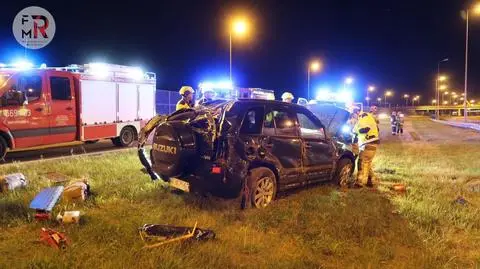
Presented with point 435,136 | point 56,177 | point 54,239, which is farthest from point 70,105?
point 435,136

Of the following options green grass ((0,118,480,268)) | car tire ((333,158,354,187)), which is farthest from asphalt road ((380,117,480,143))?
green grass ((0,118,480,268))

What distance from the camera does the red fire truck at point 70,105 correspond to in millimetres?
10898

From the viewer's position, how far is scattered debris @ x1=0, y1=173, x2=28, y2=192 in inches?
274

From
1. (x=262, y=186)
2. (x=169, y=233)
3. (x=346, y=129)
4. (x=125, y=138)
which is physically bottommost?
(x=169, y=233)

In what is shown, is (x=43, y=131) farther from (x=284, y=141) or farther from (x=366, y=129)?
(x=366, y=129)

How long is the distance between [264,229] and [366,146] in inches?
164

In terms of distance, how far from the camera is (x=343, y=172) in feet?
27.3

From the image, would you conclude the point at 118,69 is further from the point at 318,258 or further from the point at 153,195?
the point at 318,258

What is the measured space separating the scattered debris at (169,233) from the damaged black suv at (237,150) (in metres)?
1.02

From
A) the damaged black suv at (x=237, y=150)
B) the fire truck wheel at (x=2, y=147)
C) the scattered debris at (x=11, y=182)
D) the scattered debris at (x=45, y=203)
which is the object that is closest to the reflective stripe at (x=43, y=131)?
the fire truck wheel at (x=2, y=147)

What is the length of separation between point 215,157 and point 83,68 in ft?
28.8

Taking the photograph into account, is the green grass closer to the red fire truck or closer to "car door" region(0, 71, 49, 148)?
"car door" region(0, 71, 49, 148)

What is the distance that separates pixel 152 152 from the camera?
664cm

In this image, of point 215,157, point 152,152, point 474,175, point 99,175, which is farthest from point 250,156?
point 474,175
